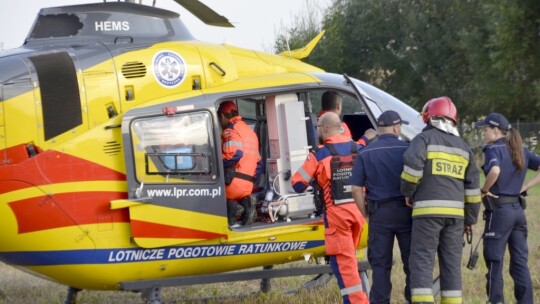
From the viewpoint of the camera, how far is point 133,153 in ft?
24.1

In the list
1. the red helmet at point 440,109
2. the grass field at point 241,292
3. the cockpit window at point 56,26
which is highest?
the cockpit window at point 56,26

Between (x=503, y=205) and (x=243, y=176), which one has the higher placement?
(x=243, y=176)

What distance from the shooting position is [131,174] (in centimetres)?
732

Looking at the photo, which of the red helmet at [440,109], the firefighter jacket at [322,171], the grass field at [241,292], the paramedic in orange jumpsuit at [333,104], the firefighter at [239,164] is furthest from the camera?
the grass field at [241,292]

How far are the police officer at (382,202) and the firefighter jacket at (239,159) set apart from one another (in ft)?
3.71

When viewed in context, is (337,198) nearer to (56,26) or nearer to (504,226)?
(504,226)

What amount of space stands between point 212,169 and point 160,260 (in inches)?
35.6

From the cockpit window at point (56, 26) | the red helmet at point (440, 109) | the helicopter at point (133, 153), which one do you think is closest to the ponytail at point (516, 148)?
the red helmet at point (440, 109)

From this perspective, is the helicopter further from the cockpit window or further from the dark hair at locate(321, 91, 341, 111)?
the dark hair at locate(321, 91, 341, 111)

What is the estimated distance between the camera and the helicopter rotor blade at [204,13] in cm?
855

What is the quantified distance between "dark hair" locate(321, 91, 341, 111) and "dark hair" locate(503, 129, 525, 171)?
1.73 meters

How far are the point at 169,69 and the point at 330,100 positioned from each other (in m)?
1.88

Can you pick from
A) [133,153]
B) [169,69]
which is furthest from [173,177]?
[169,69]

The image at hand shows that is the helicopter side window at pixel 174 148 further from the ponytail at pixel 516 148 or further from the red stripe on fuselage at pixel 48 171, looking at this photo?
the ponytail at pixel 516 148
